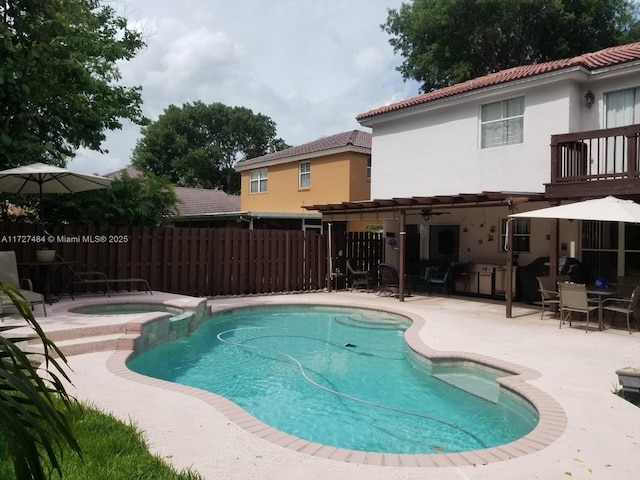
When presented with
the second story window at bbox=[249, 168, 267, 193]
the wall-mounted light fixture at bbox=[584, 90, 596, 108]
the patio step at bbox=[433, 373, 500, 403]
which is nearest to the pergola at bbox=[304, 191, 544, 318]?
the wall-mounted light fixture at bbox=[584, 90, 596, 108]

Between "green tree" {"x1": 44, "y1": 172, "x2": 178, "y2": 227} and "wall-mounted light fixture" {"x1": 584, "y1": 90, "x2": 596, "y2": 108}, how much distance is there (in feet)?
39.4

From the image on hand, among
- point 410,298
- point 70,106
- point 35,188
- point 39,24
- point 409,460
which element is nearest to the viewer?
point 409,460

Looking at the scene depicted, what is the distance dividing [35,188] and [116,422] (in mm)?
8358

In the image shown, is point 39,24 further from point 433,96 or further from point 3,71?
point 433,96

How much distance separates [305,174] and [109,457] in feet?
68.2

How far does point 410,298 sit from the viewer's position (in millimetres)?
14898

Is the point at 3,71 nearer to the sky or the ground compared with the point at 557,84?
nearer to the ground

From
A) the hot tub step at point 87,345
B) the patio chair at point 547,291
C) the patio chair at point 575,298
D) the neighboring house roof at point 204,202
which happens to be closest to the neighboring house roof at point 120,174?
the neighboring house roof at point 204,202

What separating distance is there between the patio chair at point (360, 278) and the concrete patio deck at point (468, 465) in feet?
23.6

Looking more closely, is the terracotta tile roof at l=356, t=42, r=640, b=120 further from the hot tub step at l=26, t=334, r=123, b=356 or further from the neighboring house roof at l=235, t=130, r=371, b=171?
the hot tub step at l=26, t=334, r=123, b=356

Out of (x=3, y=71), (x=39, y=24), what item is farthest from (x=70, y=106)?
(x=3, y=71)

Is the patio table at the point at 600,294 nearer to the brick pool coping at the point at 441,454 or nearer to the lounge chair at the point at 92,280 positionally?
the brick pool coping at the point at 441,454

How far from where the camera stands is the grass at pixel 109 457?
3264 mm

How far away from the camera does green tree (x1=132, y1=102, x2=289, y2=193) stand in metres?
48.2
